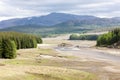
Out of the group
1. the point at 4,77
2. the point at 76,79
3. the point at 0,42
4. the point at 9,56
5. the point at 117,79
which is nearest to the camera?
the point at 4,77

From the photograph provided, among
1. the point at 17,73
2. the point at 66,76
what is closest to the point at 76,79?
the point at 66,76

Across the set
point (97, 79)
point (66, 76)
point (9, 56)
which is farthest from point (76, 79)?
point (9, 56)

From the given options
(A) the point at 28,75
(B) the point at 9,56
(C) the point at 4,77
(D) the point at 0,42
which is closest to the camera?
(C) the point at 4,77

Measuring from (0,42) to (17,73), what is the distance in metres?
72.3

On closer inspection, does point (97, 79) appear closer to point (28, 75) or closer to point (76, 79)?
point (76, 79)

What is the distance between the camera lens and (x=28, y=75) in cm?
6072

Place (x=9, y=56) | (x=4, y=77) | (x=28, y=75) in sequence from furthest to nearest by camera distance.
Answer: (x=9, y=56)
(x=28, y=75)
(x=4, y=77)

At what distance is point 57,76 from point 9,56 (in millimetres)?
60733

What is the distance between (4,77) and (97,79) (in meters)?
21.2

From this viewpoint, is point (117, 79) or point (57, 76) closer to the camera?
point (57, 76)

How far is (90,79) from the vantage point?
68.2m

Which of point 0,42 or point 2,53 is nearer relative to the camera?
point 2,53

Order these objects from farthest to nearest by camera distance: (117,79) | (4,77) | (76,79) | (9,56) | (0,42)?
(0,42) → (9,56) → (117,79) → (76,79) → (4,77)

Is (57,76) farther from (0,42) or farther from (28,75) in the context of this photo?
(0,42)
